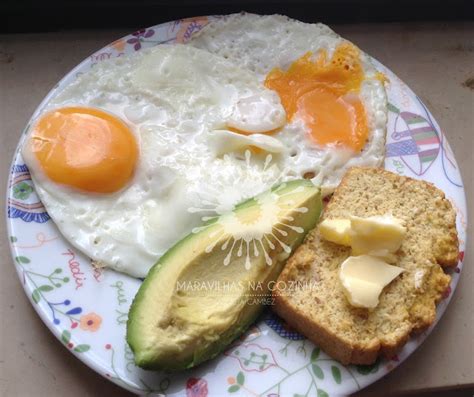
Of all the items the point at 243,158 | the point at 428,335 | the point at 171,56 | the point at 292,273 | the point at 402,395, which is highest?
the point at 171,56

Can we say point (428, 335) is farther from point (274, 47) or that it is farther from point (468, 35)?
point (468, 35)

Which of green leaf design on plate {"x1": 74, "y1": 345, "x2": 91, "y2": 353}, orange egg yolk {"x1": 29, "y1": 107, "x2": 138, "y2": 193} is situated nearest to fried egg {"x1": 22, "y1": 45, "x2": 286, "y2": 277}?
orange egg yolk {"x1": 29, "y1": 107, "x2": 138, "y2": 193}

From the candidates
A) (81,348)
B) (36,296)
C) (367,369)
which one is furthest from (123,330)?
(367,369)

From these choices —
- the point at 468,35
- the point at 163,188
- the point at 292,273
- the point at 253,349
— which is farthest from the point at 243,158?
the point at 468,35

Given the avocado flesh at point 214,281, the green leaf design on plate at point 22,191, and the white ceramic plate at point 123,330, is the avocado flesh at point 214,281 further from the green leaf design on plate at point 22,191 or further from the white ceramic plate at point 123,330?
the green leaf design on plate at point 22,191

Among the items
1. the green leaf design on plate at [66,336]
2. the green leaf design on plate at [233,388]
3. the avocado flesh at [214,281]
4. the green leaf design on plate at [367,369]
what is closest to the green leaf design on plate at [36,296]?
the green leaf design on plate at [66,336]

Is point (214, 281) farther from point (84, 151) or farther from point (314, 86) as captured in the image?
point (314, 86)
